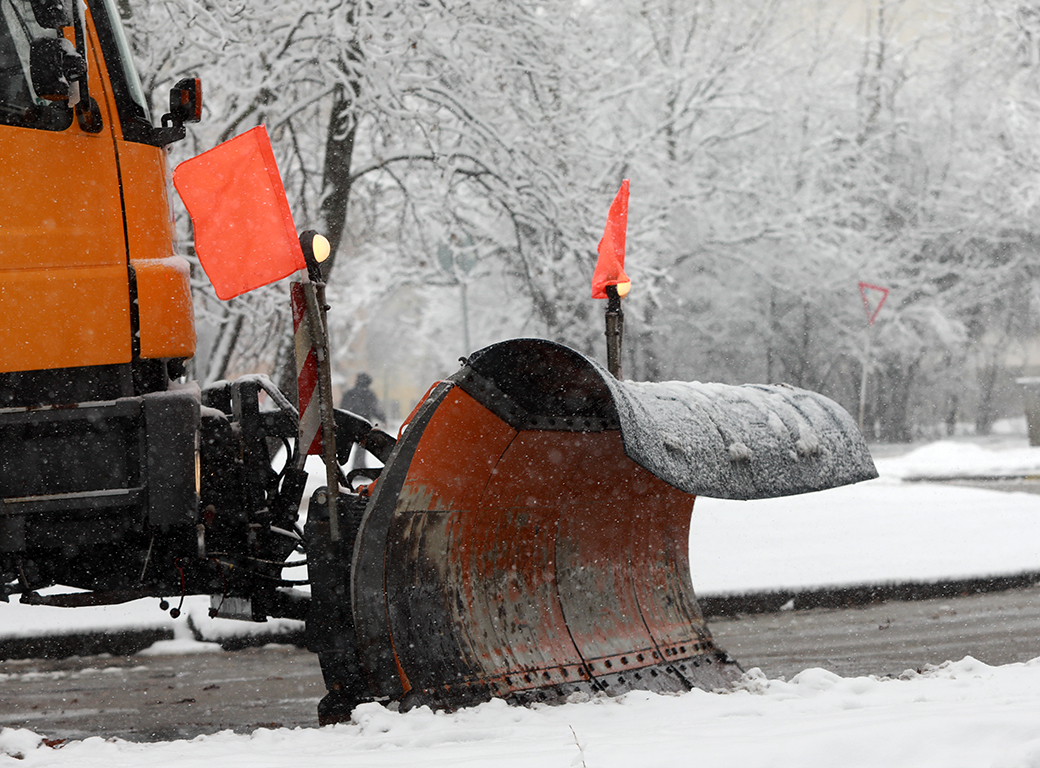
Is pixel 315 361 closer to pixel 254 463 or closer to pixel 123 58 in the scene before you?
pixel 254 463

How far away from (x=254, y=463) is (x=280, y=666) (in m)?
1.63

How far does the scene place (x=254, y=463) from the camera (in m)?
4.44

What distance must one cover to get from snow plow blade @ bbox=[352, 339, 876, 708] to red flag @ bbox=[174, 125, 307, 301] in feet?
2.46

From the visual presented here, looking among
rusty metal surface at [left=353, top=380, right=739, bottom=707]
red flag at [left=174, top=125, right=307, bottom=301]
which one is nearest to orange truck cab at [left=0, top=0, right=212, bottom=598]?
red flag at [left=174, top=125, right=307, bottom=301]

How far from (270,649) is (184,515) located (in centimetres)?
252

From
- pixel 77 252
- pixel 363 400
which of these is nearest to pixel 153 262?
pixel 77 252

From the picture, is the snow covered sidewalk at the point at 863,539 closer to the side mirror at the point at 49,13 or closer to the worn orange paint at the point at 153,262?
the worn orange paint at the point at 153,262

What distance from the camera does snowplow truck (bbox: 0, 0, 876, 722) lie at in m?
3.53

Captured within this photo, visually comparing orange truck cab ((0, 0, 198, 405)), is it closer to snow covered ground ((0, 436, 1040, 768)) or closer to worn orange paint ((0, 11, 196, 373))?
worn orange paint ((0, 11, 196, 373))

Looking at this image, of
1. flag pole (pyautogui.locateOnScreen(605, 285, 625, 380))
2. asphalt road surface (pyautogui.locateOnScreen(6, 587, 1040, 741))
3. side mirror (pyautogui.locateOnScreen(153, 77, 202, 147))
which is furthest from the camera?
flag pole (pyautogui.locateOnScreen(605, 285, 625, 380))

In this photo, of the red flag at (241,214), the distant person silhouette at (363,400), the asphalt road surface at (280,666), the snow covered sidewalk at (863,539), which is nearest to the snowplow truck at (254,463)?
the red flag at (241,214)

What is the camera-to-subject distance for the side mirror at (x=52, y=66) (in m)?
3.44

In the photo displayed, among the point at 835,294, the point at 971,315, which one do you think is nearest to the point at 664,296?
the point at 835,294

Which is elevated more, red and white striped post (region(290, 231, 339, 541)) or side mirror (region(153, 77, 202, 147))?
side mirror (region(153, 77, 202, 147))
